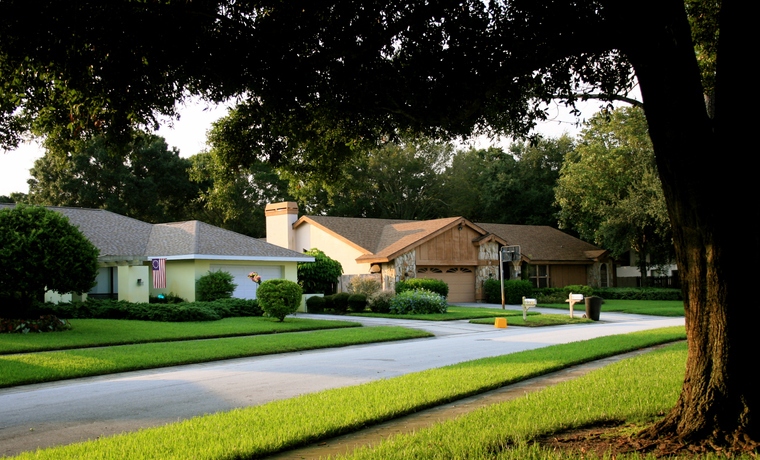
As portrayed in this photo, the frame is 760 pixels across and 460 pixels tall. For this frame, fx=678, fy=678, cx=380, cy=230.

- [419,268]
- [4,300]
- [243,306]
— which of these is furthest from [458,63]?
[419,268]

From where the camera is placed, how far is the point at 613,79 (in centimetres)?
1012

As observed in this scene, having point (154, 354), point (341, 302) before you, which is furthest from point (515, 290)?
point (154, 354)

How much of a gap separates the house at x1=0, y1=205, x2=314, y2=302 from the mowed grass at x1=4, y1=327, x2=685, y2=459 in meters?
20.2

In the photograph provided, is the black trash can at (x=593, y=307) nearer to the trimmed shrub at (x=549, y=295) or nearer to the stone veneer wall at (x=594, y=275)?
the trimmed shrub at (x=549, y=295)

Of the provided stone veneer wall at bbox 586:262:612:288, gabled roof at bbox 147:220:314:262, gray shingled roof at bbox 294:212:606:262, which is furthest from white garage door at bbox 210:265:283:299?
stone veneer wall at bbox 586:262:612:288

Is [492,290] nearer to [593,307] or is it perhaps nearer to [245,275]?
[593,307]

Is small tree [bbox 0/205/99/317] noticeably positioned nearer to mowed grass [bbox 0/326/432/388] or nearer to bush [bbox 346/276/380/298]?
mowed grass [bbox 0/326/432/388]

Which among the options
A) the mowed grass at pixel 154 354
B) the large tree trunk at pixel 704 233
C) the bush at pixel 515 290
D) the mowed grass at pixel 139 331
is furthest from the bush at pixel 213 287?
the large tree trunk at pixel 704 233

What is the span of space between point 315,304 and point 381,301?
3811 mm

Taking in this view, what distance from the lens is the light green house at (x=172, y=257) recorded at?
1173 inches

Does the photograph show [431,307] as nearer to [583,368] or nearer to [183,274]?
[183,274]

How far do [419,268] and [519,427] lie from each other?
105 feet

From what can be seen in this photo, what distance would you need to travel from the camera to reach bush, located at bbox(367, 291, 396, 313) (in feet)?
104

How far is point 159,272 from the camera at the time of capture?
28547 mm
